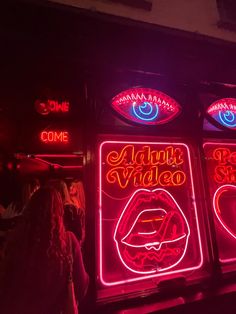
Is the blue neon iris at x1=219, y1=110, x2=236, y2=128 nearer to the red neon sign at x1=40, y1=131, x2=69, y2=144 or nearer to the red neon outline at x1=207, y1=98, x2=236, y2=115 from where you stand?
the red neon outline at x1=207, y1=98, x2=236, y2=115

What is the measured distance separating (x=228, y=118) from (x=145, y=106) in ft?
5.36

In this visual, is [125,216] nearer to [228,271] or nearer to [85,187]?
[85,187]

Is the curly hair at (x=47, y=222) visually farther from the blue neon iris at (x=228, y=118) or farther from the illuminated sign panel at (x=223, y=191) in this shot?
the blue neon iris at (x=228, y=118)

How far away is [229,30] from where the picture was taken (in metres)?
5.10

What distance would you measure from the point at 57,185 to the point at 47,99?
1178mm

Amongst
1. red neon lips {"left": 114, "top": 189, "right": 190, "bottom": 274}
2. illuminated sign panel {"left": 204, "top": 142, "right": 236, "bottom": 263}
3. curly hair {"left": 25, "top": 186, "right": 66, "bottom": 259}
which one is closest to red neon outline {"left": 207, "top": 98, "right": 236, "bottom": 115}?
illuminated sign panel {"left": 204, "top": 142, "right": 236, "bottom": 263}

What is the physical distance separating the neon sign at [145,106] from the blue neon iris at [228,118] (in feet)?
3.10

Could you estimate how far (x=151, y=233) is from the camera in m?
3.49

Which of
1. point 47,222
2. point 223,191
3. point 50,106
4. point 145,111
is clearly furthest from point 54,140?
point 223,191

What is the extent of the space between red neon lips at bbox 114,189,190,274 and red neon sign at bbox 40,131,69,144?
4.01 feet

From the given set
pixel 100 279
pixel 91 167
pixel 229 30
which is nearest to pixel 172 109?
pixel 91 167

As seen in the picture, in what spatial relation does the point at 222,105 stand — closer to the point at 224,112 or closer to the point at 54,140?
the point at 224,112

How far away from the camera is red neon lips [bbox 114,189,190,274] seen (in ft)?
11.0

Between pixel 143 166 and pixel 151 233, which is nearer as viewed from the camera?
pixel 151 233
